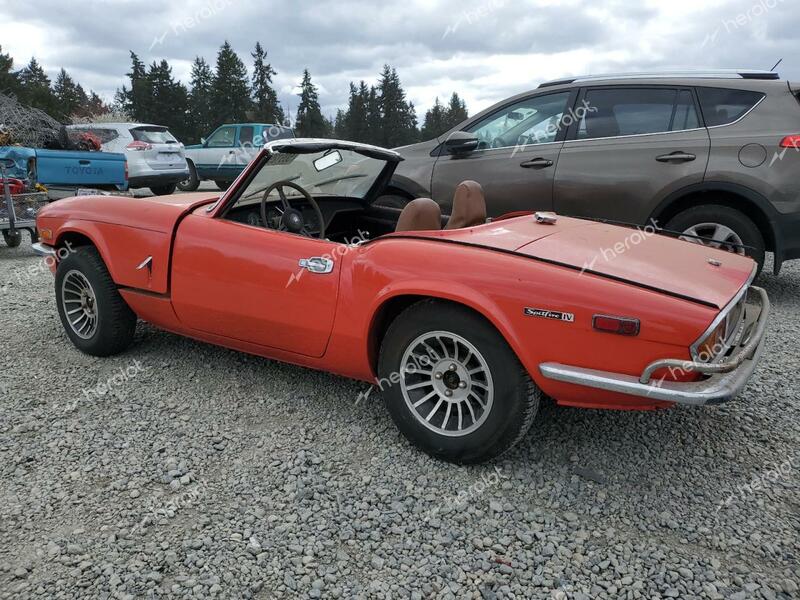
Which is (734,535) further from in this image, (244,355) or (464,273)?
(244,355)

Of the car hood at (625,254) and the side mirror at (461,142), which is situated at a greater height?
the side mirror at (461,142)

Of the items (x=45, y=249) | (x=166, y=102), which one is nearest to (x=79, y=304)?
(x=45, y=249)

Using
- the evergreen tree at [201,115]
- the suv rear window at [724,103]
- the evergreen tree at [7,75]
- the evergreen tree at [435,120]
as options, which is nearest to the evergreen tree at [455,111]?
the evergreen tree at [435,120]

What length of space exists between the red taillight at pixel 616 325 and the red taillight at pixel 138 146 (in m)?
11.8

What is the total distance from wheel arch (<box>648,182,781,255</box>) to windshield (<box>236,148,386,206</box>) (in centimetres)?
251

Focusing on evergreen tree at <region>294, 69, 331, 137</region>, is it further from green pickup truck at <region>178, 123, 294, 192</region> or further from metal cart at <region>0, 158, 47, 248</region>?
metal cart at <region>0, 158, 47, 248</region>

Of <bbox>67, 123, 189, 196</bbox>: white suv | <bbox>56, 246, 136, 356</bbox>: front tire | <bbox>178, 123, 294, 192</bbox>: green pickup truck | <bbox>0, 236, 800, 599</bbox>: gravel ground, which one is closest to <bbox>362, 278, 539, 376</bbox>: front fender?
<bbox>0, 236, 800, 599</bbox>: gravel ground

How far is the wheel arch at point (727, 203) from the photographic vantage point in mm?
4621

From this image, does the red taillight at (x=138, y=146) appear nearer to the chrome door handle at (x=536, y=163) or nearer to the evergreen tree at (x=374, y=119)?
the chrome door handle at (x=536, y=163)

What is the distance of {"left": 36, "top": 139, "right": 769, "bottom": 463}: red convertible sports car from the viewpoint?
2.20 metres

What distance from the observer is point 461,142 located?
17.4 feet

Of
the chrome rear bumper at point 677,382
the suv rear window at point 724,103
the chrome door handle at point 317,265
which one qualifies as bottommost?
the chrome rear bumper at point 677,382

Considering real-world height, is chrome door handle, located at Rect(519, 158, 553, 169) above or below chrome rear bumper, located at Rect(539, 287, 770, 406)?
above

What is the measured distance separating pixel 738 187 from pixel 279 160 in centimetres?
367
